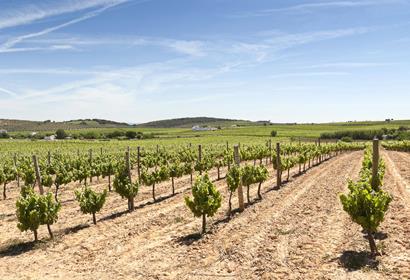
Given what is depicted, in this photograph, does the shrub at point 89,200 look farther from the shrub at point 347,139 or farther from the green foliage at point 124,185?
the shrub at point 347,139

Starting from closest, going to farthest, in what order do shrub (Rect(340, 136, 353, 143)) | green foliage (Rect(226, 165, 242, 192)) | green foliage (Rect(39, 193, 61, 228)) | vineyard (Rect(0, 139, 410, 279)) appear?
1. vineyard (Rect(0, 139, 410, 279))
2. green foliage (Rect(39, 193, 61, 228))
3. green foliage (Rect(226, 165, 242, 192))
4. shrub (Rect(340, 136, 353, 143))

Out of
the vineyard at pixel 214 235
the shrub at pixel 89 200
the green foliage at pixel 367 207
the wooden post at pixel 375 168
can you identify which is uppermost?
the wooden post at pixel 375 168

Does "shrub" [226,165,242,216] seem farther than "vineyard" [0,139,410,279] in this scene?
Yes

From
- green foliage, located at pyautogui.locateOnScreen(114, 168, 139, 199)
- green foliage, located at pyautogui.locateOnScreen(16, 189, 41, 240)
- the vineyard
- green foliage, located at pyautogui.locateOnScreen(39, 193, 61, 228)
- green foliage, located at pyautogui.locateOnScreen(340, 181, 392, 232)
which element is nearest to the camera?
green foliage, located at pyautogui.locateOnScreen(340, 181, 392, 232)

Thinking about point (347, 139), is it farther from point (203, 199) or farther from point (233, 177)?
point (203, 199)

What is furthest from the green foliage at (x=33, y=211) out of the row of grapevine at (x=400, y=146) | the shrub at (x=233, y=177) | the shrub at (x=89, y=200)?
the row of grapevine at (x=400, y=146)

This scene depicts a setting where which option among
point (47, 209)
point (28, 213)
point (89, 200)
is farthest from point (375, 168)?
point (28, 213)

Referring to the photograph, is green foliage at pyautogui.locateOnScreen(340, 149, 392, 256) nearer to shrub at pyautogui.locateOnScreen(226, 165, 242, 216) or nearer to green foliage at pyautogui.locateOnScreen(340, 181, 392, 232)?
green foliage at pyautogui.locateOnScreen(340, 181, 392, 232)

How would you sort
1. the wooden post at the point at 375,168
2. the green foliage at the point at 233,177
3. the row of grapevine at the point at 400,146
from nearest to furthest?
the wooden post at the point at 375,168, the green foliage at the point at 233,177, the row of grapevine at the point at 400,146

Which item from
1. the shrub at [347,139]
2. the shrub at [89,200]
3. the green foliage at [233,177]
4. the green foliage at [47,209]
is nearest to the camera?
the green foliage at [47,209]

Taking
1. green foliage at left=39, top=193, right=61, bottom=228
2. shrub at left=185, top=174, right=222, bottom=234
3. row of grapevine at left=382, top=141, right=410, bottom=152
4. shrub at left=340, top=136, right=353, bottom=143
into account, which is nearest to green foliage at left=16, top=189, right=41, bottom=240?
green foliage at left=39, top=193, right=61, bottom=228

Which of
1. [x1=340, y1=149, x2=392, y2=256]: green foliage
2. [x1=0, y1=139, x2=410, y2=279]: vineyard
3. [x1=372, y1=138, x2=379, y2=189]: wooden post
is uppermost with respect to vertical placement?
[x1=372, y1=138, x2=379, y2=189]: wooden post

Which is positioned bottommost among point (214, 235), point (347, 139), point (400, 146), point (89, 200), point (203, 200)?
Result: point (214, 235)

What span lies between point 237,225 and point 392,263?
764 centimetres
